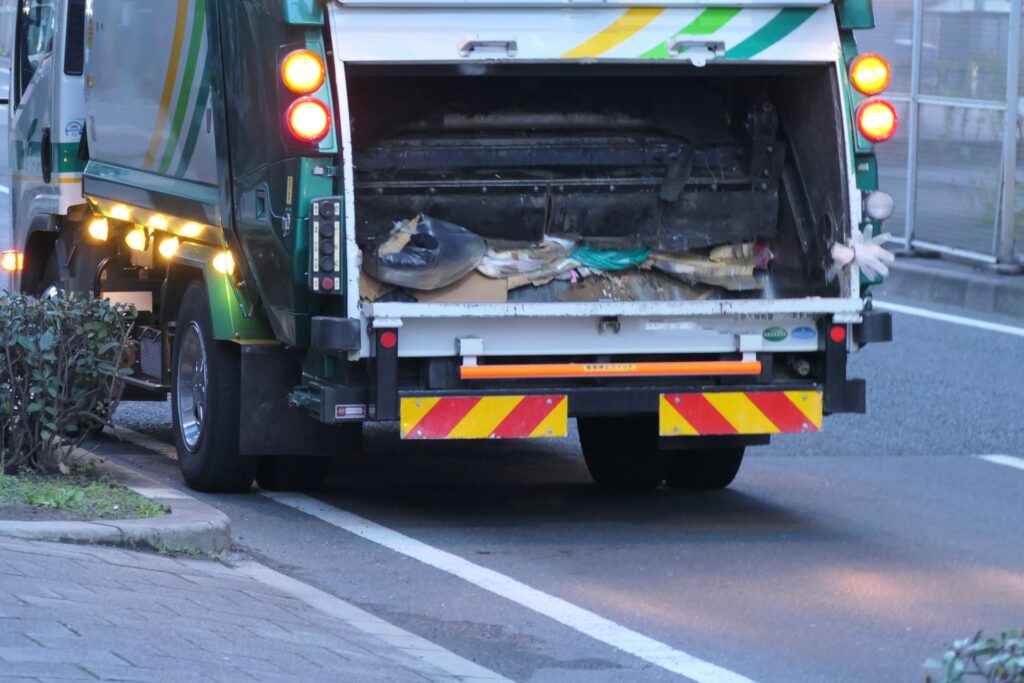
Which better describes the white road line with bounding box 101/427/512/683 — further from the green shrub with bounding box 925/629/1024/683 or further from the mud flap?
the green shrub with bounding box 925/629/1024/683

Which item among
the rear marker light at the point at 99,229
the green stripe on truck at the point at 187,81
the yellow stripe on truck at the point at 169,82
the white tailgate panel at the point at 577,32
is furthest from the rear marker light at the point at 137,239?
the white tailgate panel at the point at 577,32

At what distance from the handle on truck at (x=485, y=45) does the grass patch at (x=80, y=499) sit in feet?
6.95

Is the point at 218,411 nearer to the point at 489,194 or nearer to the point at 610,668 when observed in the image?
the point at 489,194

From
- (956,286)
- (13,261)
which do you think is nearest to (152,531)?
(13,261)

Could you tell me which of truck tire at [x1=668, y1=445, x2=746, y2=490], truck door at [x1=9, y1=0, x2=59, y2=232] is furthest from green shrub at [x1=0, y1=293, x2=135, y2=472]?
truck door at [x1=9, y1=0, x2=59, y2=232]

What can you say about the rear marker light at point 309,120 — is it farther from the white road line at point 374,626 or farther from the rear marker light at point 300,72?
the white road line at point 374,626

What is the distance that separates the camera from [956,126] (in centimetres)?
1644

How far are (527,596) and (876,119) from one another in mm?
2485

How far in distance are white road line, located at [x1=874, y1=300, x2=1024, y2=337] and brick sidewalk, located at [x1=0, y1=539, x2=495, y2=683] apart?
8.58 metres

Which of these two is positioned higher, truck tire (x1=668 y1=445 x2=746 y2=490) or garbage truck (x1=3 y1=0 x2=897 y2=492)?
garbage truck (x1=3 y1=0 x2=897 y2=492)

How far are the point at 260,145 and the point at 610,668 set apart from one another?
284 centimetres

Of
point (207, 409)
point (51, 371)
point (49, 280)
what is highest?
point (49, 280)

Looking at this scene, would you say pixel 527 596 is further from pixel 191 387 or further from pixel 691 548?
pixel 191 387

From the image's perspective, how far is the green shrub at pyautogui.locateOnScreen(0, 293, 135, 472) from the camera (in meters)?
7.82
